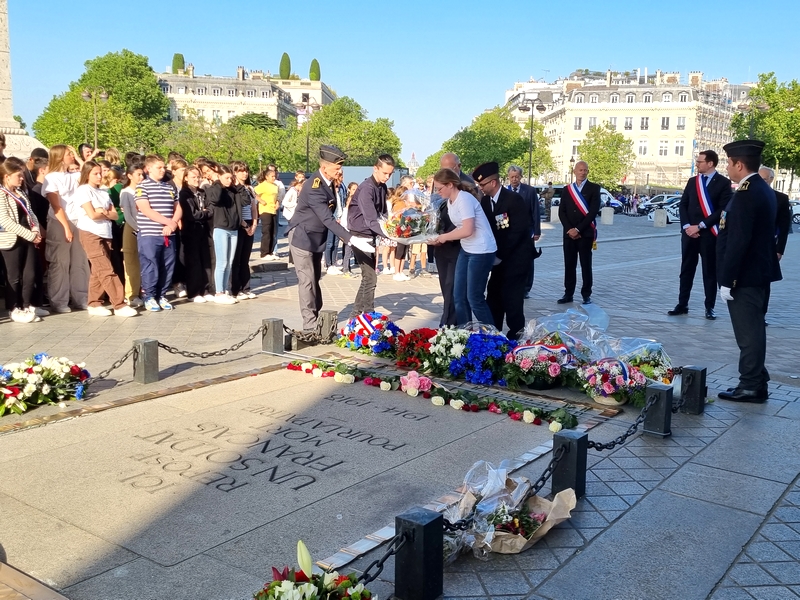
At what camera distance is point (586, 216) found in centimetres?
1138

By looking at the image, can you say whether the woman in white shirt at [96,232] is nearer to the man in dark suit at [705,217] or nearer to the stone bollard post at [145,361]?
the stone bollard post at [145,361]

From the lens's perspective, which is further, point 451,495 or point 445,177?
point 445,177

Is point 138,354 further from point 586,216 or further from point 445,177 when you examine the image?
point 586,216

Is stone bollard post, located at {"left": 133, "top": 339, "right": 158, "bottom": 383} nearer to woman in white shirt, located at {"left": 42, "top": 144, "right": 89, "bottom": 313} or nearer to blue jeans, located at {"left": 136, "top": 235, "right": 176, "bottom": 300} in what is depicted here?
blue jeans, located at {"left": 136, "top": 235, "right": 176, "bottom": 300}

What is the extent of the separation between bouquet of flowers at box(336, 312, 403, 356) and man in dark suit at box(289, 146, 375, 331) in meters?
0.51

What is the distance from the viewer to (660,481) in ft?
14.5

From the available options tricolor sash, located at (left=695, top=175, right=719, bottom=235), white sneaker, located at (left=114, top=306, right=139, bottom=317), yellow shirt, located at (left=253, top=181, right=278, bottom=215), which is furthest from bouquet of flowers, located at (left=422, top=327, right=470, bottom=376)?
yellow shirt, located at (left=253, top=181, right=278, bottom=215)

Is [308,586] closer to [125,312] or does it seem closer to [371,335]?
[371,335]

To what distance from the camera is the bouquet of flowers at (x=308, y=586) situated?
2.61 metres

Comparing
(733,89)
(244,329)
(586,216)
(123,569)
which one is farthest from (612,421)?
(733,89)

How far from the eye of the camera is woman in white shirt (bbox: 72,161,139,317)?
30.7 ft

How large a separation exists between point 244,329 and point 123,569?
19.2 ft

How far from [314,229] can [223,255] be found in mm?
3063

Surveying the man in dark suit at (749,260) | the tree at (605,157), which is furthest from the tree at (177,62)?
the man in dark suit at (749,260)
